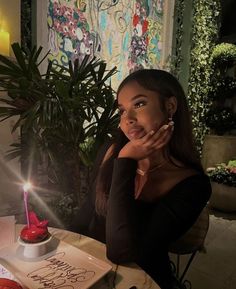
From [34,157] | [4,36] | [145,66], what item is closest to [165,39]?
[145,66]

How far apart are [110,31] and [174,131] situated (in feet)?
7.69

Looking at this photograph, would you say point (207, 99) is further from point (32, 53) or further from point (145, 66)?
point (32, 53)

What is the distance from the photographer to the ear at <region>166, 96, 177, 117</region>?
1.09m

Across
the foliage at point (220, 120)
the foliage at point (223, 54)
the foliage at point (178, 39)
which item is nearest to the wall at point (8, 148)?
the foliage at point (178, 39)

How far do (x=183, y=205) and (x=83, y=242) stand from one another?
0.39 metres

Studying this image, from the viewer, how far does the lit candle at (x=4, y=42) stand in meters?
1.84

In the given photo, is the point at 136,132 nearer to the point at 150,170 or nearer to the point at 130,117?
the point at 130,117

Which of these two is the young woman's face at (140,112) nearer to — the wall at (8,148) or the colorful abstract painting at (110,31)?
the wall at (8,148)

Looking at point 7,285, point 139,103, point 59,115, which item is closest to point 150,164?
point 139,103

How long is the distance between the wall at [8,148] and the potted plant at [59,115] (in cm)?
13

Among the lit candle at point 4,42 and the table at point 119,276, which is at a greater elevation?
the lit candle at point 4,42

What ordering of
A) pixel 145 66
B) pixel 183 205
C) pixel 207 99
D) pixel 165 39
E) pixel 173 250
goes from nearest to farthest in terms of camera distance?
pixel 183 205
pixel 173 250
pixel 145 66
pixel 165 39
pixel 207 99

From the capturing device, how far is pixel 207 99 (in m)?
5.54

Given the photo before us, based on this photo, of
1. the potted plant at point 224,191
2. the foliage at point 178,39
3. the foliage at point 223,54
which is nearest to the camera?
the potted plant at point 224,191
